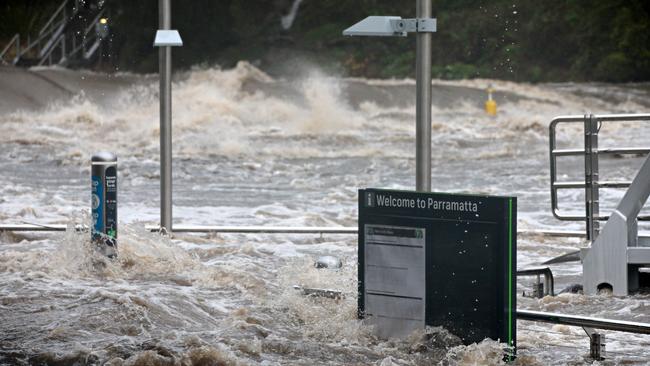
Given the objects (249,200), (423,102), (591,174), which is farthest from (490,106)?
(423,102)

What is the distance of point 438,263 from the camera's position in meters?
4.89

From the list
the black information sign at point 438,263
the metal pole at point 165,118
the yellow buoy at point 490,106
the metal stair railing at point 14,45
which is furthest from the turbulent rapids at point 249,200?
the metal stair railing at point 14,45

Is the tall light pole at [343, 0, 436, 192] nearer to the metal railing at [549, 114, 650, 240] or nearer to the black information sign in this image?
the metal railing at [549, 114, 650, 240]

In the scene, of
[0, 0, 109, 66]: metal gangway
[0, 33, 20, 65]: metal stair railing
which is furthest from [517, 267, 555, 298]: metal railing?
[0, 33, 20, 65]: metal stair railing

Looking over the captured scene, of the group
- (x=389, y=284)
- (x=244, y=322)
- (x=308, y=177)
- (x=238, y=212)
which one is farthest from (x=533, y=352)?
(x=308, y=177)

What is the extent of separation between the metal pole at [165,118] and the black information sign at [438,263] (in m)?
3.32

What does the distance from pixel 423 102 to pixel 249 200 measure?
10233 millimetres

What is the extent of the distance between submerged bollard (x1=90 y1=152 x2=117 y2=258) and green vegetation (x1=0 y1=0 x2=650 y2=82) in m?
16.7

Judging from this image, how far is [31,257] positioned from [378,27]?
2565 mm

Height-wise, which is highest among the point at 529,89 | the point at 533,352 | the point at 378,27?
the point at 529,89

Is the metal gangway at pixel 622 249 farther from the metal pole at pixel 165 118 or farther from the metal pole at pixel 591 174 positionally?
the metal pole at pixel 165 118

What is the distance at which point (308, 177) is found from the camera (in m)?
23.5

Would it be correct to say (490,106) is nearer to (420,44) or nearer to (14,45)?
(14,45)

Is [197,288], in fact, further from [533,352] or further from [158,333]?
[533,352]
